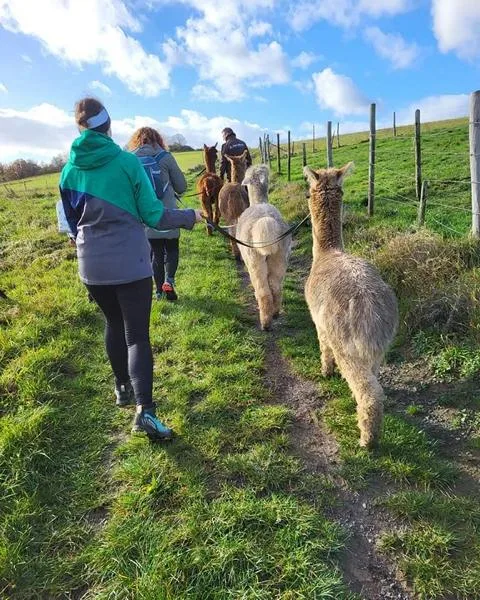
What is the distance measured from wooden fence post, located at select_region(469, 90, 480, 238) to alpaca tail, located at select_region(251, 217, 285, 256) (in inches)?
90.3

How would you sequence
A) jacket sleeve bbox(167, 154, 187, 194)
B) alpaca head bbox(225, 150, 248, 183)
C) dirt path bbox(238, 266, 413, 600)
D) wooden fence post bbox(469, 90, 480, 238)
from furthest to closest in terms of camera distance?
alpaca head bbox(225, 150, 248, 183), jacket sleeve bbox(167, 154, 187, 194), wooden fence post bbox(469, 90, 480, 238), dirt path bbox(238, 266, 413, 600)

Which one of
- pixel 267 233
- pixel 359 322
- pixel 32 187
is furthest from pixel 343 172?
pixel 32 187

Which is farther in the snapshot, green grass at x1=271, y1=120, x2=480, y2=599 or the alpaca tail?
the alpaca tail

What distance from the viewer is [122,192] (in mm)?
2840

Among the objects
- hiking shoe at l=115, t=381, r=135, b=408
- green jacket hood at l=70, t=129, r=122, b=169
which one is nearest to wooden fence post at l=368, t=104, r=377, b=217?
hiking shoe at l=115, t=381, r=135, b=408

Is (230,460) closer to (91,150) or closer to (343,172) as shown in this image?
(91,150)

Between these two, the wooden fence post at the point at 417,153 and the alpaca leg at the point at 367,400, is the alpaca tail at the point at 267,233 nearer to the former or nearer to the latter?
the alpaca leg at the point at 367,400

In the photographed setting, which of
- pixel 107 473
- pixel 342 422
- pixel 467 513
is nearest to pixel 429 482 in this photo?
pixel 467 513

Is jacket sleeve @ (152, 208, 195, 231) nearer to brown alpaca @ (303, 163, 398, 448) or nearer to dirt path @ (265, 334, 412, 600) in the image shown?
brown alpaca @ (303, 163, 398, 448)

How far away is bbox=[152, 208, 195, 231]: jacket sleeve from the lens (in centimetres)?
303

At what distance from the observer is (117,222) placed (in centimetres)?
288

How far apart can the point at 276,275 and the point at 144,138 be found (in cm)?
225

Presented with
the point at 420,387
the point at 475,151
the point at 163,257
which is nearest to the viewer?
the point at 420,387

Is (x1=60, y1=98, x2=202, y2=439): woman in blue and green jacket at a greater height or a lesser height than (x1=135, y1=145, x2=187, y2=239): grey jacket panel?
lesser
